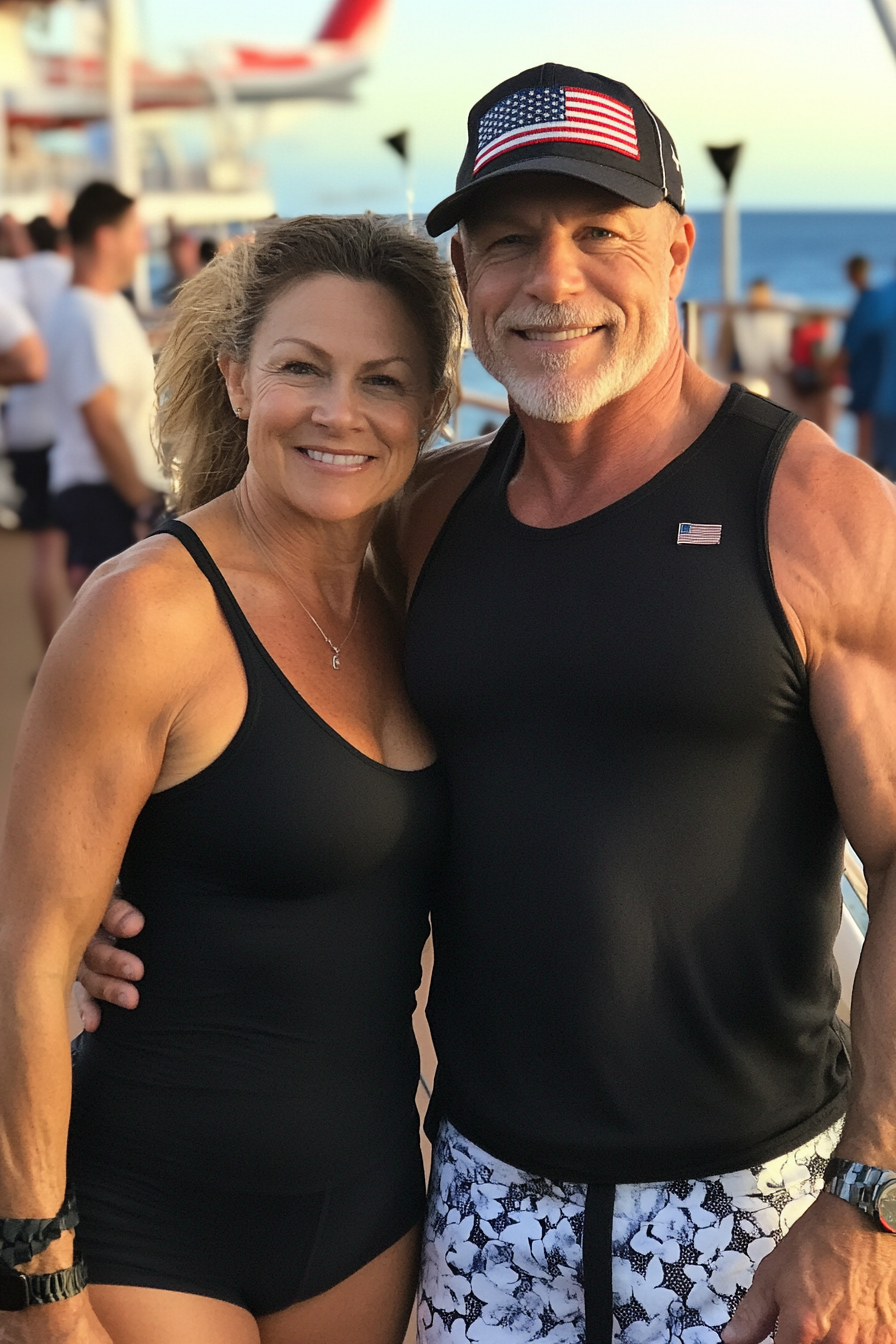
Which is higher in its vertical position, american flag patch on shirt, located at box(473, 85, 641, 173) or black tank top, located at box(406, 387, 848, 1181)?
american flag patch on shirt, located at box(473, 85, 641, 173)

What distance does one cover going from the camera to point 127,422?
18.8ft

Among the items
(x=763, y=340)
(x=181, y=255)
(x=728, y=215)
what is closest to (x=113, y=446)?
(x=728, y=215)

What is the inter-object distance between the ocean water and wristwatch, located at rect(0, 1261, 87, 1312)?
5096 cm

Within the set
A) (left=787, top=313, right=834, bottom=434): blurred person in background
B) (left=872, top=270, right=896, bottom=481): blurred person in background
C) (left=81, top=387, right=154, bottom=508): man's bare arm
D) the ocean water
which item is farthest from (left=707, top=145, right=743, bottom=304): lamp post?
the ocean water

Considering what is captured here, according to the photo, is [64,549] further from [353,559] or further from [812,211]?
[812,211]

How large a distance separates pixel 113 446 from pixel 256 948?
4266mm

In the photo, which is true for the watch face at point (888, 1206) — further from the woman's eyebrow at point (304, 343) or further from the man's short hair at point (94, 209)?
the man's short hair at point (94, 209)

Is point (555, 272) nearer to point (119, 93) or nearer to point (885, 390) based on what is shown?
point (885, 390)

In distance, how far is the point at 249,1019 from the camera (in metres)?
1.85

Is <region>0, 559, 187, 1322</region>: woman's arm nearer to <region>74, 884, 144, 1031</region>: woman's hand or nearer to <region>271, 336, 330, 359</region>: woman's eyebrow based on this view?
<region>74, 884, 144, 1031</region>: woman's hand

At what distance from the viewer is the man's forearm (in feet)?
5.66

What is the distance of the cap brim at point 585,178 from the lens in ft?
6.05

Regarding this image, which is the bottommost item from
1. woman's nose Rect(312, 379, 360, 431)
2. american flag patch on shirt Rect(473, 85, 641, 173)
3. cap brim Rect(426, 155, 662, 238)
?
woman's nose Rect(312, 379, 360, 431)

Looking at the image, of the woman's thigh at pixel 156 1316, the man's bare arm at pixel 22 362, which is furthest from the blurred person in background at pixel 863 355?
the woman's thigh at pixel 156 1316
